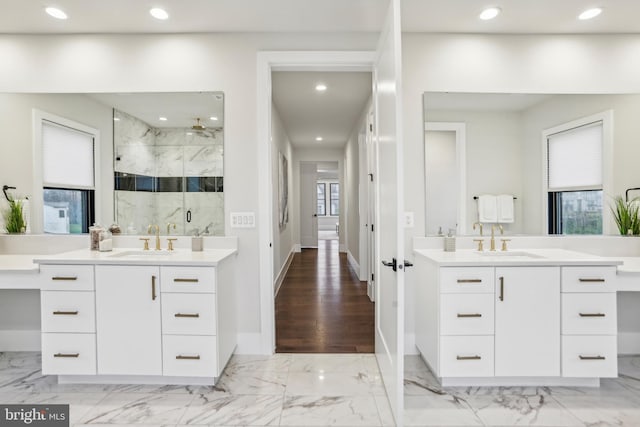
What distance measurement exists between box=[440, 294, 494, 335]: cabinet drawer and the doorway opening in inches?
35.2

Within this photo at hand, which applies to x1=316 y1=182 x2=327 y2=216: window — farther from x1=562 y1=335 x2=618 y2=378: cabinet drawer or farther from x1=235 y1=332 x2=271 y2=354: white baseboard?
x1=562 y1=335 x2=618 y2=378: cabinet drawer

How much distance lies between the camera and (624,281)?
A: 211 cm

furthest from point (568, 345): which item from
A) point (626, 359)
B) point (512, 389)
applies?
point (626, 359)

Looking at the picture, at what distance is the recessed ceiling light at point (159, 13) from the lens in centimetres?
232

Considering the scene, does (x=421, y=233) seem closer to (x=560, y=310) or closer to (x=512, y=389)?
(x=560, y=310)

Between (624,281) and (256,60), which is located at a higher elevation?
(256,60)

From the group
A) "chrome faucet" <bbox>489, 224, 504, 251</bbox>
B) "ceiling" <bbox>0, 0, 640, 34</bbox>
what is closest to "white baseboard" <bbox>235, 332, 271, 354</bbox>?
"chrome faucet" <bbox>489, 224, 504, 251</bbox>

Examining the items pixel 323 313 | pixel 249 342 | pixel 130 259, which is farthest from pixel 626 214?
pixel 130 259

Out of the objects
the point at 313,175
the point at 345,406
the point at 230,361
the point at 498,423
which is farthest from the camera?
the point at 313,175

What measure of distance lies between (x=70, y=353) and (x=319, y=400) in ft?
5.15

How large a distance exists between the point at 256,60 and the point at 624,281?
2899 millimetres

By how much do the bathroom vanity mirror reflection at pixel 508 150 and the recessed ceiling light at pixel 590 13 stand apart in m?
0.52

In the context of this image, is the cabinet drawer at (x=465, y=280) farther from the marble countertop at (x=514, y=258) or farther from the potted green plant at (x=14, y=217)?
the potted green plant at (x=14, y=217)

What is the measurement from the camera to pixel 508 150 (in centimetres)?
269
